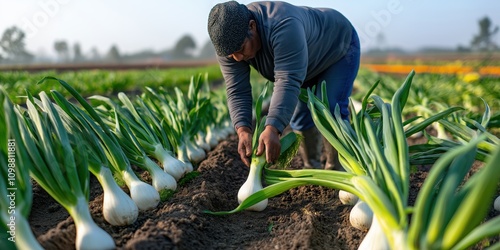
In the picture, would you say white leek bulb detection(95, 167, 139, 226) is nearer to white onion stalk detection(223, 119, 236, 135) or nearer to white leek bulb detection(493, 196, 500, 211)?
white leek bulb detection(493, 196, 500, 211)

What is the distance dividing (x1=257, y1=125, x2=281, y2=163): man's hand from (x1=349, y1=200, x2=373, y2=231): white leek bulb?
1.59ft

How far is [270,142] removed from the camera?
2.15m

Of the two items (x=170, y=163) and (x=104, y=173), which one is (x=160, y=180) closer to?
(x=170, y=163)

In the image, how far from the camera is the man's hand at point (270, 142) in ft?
7.06

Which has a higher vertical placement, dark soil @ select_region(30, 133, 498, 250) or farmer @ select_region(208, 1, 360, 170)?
farmer @ select_region(208, 1, 360, 170)

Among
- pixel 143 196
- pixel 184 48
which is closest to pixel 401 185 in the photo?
pixel 143 196

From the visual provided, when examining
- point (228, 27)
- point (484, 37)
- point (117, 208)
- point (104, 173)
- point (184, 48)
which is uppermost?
point (228, 27)

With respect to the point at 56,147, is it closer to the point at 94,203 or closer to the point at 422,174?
the point at 94,203

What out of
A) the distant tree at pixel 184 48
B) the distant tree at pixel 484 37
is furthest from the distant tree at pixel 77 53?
the distant tree at pixel 484 37

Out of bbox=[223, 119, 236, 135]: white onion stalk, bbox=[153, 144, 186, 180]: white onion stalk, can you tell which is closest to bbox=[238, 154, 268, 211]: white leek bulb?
bbox=[153, 144, 186, 180]: white onion stalk

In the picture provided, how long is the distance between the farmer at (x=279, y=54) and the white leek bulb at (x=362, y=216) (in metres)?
0.50

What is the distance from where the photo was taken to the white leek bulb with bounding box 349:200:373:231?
73.2 inches

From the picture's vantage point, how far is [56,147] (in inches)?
68.1

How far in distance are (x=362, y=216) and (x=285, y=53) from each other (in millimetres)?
862
